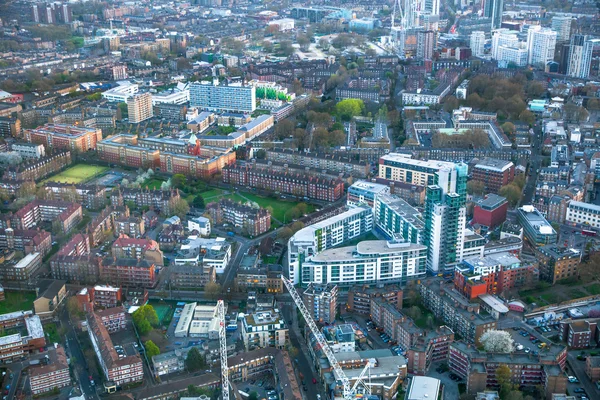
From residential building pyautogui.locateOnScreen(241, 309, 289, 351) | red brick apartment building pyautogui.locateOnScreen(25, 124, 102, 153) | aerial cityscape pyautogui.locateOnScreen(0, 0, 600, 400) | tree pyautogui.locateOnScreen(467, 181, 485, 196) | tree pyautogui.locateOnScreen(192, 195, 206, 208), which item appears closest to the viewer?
aerial cityscape pyautogui.locateOnScreen(0, 0, 600, 400)

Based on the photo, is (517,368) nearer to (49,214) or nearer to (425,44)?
(49,214)

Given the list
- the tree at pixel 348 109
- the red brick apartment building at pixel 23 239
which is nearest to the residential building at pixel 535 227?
the tree at pixel 348 109

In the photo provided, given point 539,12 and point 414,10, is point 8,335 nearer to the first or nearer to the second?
point 414,10

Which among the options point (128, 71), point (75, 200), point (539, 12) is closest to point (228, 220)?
point (75, 200)

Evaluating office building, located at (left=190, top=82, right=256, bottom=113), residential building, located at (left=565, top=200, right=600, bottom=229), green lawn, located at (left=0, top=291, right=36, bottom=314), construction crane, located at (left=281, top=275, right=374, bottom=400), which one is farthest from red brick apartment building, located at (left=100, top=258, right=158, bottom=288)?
office building, located at (left=190, top=82, right=256, bottom=113)

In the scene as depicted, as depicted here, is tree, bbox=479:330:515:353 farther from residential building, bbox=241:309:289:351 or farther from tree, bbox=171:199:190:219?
tree, bbox=171:199:190:219

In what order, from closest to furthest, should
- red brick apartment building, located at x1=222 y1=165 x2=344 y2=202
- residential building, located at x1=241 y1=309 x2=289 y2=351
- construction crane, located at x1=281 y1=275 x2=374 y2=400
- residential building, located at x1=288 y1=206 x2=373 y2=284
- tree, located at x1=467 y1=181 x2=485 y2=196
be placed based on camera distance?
1. construction crane, located at x1=281 y1=275 x2=374 y2=400
2. residential building, located at x1=241 y1=309 x2=289 y2=351
3. residential building, located at x1=288 y1=206 x2=373 y2=284
4. tree, located at x1=467 y1=181 x2=485 y2=196
5. red brick apartment building, located at x1=222 y1=165 x2=344 y2=202
